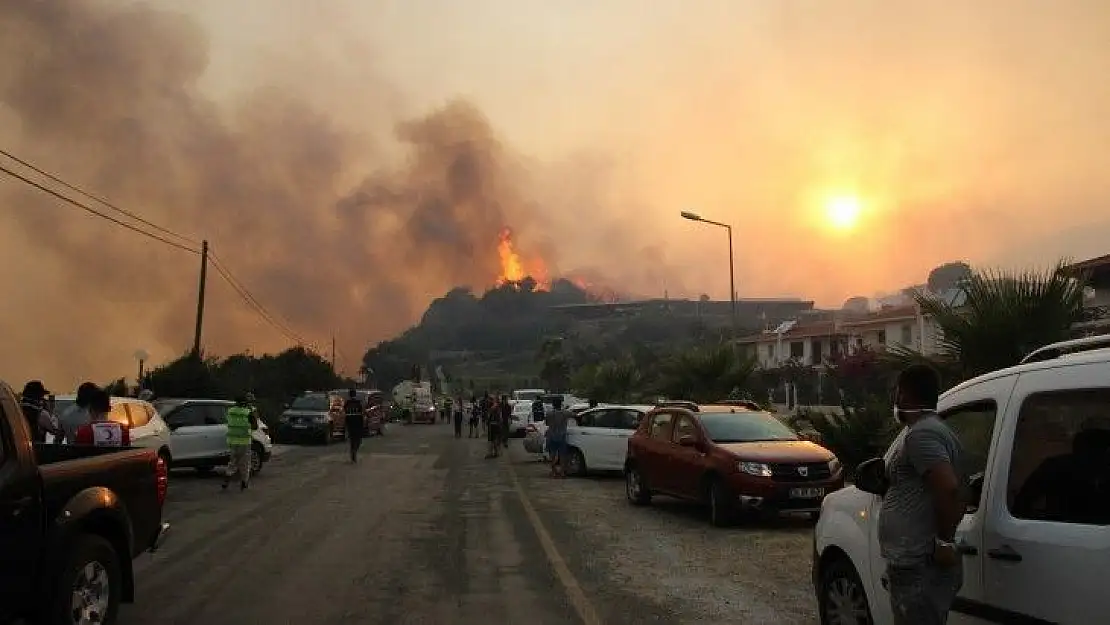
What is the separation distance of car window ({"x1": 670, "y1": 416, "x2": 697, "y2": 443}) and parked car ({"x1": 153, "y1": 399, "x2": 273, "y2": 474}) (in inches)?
367

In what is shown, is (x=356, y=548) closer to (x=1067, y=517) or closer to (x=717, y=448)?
(x=717, y=448)

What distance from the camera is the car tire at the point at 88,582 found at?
536 centimetres

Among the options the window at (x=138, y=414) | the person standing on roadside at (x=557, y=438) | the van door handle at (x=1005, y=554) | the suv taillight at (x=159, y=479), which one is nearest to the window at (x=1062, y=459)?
the van door handle at (x=1005, y=554)

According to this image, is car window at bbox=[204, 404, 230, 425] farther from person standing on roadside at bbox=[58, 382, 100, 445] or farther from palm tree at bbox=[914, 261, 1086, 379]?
palm tree at bbox=[914, 261, 1086, 379]

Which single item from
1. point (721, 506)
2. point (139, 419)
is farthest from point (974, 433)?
point (139, 419)

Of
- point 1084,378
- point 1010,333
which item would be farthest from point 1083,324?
point 1084,378

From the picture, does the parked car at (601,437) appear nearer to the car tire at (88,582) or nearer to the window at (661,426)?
the window at (661,426)

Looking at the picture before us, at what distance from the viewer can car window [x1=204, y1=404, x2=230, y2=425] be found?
759 inches

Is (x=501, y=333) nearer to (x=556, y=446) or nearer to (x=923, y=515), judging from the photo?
(x=556, y=446)

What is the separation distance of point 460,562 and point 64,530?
440cm

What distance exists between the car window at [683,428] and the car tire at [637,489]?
3.64 feet

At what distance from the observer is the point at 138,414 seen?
1530cm

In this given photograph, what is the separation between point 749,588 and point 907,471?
14.2 feet

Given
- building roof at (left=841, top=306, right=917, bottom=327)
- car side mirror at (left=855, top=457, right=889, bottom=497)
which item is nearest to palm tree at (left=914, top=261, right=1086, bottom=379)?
car side mirror at (left=855, top=457, right=889, bottom=497)
